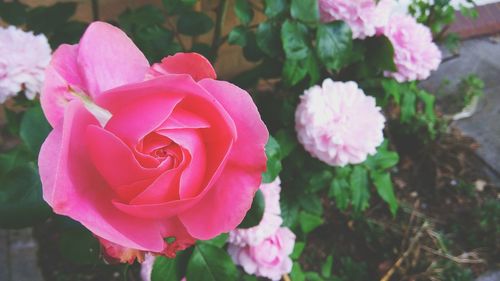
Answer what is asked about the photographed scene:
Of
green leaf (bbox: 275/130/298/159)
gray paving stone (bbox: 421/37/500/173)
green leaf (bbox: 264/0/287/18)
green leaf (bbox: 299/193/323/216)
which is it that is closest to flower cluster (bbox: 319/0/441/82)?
green leaf (bbox: 264/0/287/18)

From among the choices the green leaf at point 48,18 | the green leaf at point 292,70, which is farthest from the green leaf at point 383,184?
the green leaf at point 48,18

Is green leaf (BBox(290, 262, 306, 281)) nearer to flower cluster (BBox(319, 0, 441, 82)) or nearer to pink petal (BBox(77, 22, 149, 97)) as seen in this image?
flower cluster (BBox(319, 0, 441, 82))

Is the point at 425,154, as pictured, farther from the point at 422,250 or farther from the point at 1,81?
the point at 1,81

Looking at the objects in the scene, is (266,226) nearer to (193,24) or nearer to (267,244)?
(267,244)

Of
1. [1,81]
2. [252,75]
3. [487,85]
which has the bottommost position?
[487,85]

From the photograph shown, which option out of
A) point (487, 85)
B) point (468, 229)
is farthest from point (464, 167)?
point (487, 85)

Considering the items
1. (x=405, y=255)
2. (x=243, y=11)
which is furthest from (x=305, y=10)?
(x=405, y=255)
